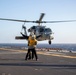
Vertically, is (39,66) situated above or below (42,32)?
below

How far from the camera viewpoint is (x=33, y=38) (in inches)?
855

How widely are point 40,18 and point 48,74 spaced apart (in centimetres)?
2199

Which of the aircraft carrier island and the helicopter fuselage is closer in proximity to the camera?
the aircraft carrier island

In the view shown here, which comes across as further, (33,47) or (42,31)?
(42,31)

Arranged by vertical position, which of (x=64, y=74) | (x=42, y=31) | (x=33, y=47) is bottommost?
(x=64, y=74)

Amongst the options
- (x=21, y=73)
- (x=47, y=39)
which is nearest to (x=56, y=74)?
(x=21, y=73)

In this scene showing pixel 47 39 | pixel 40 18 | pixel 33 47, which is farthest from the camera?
pixel 47 39

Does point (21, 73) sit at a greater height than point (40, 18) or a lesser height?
lesser

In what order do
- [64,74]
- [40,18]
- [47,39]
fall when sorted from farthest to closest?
[47,39] → [40,18] → [64,74]

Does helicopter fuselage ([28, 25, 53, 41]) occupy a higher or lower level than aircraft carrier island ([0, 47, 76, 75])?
higher

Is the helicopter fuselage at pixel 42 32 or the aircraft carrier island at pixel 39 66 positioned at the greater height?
the helicopter fuselage at pixel 42 32

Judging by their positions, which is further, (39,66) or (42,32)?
(42,32)

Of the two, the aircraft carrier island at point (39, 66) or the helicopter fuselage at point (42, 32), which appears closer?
the aircraft carrier island at point (39, 66)

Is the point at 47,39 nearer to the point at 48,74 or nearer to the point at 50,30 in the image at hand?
the point at 50,30
